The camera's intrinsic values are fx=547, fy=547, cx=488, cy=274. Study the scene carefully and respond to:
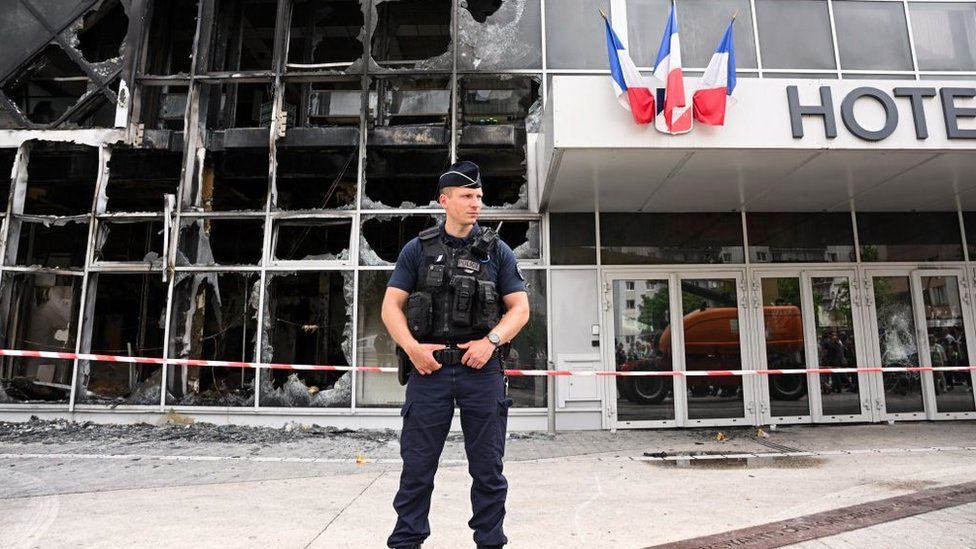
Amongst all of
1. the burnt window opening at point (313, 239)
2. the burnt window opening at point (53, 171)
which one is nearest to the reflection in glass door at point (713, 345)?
the burnt window opening at point (313, 239)

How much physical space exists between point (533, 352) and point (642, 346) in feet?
5.23

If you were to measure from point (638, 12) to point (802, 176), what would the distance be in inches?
152

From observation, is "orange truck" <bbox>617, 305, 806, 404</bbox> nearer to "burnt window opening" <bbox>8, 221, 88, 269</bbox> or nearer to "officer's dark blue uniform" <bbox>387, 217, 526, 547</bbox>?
"officer's dark blue uniform" <bbox>387, 217, 526, 547</bbox>

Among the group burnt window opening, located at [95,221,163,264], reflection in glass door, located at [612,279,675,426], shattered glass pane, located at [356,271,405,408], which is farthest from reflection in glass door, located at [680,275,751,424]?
burnt window opening, located at [95,221,163,264]

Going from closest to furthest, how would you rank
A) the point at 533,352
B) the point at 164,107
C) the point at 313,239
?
1. the point at 533,352
2. the point at 313,239
3. the point at 164,107

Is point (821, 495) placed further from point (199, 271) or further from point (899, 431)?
point (199, 271)

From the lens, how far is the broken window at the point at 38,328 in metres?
8.34

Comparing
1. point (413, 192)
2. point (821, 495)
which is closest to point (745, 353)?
point (821, 495)

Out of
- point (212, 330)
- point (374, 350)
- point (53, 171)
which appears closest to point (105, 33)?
point (53, 171)

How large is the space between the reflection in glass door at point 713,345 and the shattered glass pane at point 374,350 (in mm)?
4238

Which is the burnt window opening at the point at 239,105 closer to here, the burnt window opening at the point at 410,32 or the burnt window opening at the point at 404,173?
the burnt window opening at the point at 404,173

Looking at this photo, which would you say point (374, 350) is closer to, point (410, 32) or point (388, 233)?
point (388, 233)

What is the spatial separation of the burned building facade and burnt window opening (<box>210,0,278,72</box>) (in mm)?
128

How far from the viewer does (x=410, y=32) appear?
9008 mm
